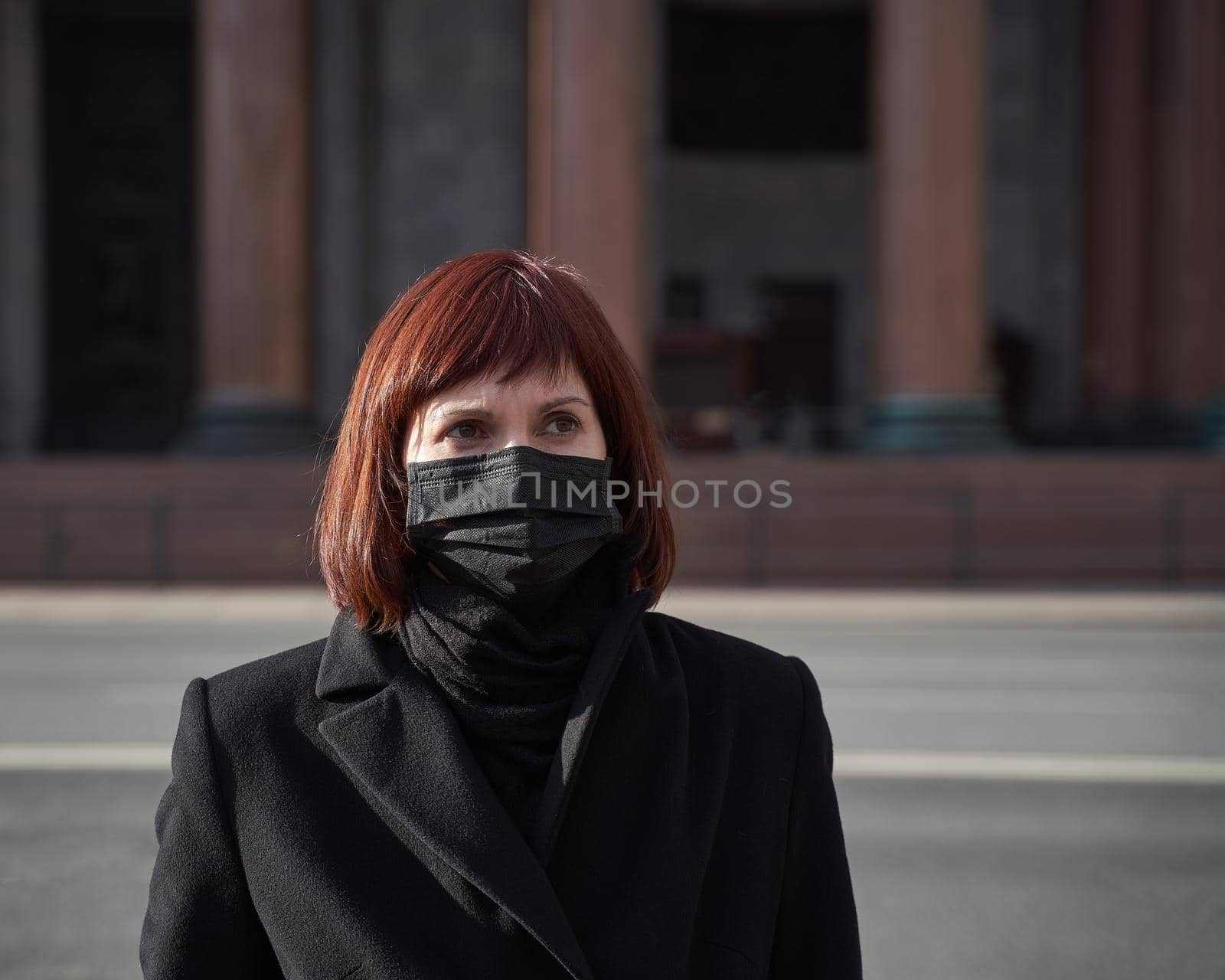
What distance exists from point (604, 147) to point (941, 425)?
649cm

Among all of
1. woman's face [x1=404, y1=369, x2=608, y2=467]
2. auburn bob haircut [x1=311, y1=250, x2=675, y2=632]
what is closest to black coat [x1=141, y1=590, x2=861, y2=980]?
auburn bob haircut [x1=311, y1=250, x2=675, y2=632]

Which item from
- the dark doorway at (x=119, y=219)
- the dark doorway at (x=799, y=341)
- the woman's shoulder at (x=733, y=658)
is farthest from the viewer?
the dark doorway at (x=799, y=341)

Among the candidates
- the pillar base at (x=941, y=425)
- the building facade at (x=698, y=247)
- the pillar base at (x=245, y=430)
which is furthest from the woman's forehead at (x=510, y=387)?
the pillar base at (x=245, y=430)

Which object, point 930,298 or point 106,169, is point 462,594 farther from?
point 106,169

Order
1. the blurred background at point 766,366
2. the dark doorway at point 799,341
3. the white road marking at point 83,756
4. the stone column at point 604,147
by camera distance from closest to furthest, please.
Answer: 1. the blurred background at point 766,366
2. the white road marking at point 83,756
3. the stone column at point 604,147
4. the dark doorway at point 799,341

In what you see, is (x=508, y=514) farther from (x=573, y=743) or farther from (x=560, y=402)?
(x=573, y=743)

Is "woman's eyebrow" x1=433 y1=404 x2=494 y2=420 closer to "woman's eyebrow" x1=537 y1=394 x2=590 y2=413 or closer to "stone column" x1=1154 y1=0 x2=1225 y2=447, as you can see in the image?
"woman's eyebrow" x1=537 y1=394 x2=590 y2=413

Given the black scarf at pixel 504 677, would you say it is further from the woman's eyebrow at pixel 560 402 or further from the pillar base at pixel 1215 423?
the pillar base at pixel 1215 423

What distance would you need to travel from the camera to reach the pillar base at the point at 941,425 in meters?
20.3

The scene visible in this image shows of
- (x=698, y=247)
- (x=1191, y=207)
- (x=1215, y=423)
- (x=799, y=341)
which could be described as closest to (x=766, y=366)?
(x=799, y=341)

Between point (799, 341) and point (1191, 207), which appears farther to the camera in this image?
point (799, 341)

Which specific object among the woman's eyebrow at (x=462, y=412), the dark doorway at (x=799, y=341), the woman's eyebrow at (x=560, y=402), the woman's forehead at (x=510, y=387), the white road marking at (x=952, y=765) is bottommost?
the white road marking at (x=952, y=765)

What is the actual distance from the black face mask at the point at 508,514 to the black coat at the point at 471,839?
143 mm

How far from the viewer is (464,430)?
202 cm
